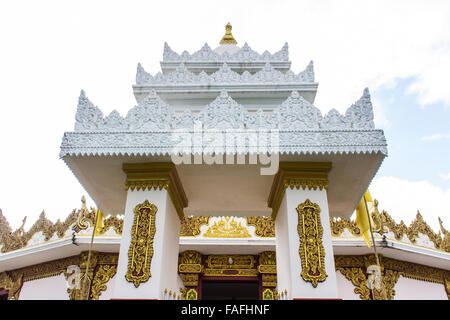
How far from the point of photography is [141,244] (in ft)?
17.0

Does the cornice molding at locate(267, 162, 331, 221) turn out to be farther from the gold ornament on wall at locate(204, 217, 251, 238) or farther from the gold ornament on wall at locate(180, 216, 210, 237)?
Answer: the gold ornament on wall at locate(180, 216, 210, 237)

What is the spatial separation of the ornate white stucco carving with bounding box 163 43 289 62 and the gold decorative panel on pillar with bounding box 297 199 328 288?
3.24m

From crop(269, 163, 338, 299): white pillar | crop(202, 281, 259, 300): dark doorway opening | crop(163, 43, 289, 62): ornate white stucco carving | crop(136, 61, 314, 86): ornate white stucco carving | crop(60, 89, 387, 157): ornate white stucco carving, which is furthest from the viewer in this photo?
crop(202, 281, 259, 300): dark doorway opening

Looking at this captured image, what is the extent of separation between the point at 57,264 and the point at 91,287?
161cm

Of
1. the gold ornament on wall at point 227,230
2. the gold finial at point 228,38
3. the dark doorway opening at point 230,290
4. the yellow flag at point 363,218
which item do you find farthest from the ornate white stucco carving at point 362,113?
the dark doorway opening at point 230,290

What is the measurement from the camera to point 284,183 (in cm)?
557

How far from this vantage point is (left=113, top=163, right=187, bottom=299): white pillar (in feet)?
16.2

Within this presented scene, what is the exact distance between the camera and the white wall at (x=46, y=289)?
464 inches

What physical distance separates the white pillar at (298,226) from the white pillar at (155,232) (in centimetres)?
171

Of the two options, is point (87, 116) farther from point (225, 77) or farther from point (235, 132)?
point (225, 77)

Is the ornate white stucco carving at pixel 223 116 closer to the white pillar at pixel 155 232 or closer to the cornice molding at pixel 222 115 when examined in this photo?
the cornice molding at pixel 222 115

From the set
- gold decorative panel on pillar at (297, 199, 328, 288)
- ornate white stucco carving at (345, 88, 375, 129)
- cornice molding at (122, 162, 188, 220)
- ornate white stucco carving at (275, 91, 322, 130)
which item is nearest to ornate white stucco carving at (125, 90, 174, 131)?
cornice molding at (122, 162, 188, 220)

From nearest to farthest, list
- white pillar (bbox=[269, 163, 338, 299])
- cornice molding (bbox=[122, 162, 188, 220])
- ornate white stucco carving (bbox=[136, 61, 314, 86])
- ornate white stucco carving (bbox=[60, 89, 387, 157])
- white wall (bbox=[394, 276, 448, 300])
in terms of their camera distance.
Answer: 1. white pillar (bbox=[269, 163, 338, 299])
2. ornate white stucco carving (bbox=[60, 89, 387, 157])
3. cornice molding (bbox=[122, 162, 188, 220])
4. ornate white stucco carving (bbox=[136, 61, 314, 86])
5. white wall (bbox=[394, 276, 448, 300])
